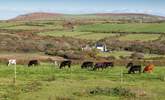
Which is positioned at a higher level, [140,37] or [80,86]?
[80,86]

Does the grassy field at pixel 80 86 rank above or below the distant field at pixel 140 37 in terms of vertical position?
above

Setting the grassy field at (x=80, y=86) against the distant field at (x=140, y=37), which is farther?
the distant field at (x=140, y=37)

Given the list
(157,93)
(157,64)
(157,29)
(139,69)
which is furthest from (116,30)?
(157,93)

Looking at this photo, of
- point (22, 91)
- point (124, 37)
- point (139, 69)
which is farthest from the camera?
point (124, 37)

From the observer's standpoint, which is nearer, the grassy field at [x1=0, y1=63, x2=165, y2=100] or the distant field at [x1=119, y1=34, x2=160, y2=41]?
the grassy field at [x1=0, y1=63, x2=165, y2=100]

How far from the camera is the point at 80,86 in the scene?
2844 cm

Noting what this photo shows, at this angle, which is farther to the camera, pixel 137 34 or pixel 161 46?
pixel 137 34

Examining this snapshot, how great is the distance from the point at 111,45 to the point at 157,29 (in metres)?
30.2

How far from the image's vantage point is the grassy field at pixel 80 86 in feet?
79.2

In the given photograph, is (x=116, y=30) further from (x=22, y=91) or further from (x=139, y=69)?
(x=22, y=91)

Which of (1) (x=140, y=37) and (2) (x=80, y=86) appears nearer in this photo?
(2) (x=80, y=86)

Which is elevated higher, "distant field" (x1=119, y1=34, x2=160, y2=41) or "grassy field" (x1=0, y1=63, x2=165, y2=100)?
"grassy field" (x1=0, y1=63, x2=165, y2=100)

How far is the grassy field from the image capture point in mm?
24125

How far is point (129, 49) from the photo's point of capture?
297 feet
